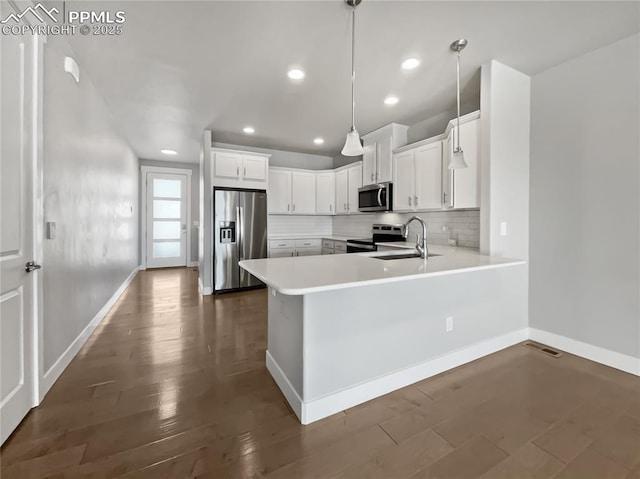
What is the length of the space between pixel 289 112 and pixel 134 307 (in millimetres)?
3481

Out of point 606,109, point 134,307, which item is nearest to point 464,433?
point 606,109

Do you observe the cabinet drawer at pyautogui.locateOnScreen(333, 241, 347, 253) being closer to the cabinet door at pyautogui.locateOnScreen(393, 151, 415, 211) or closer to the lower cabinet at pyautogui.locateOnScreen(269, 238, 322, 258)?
the lower cabinet at pyautogui.locateOnScreen(269, 238, 322, 258)

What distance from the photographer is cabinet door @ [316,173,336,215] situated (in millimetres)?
5625

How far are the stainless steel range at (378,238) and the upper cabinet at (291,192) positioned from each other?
142cm

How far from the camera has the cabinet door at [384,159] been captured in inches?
162

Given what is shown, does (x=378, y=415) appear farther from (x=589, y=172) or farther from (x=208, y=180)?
(x=208, y=180)

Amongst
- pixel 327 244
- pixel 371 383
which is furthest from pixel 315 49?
pixel 327 244

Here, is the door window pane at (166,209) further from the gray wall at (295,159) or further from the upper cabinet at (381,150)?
the upper cabinet at (381,150)

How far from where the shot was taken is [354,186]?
501 cm

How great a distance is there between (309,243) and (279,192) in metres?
1.16

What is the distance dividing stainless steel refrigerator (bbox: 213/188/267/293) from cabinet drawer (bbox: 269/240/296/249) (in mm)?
327

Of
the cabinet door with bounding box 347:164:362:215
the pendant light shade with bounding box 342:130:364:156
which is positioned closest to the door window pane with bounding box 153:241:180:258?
the cabinet door with bounding box 347:164:362:215

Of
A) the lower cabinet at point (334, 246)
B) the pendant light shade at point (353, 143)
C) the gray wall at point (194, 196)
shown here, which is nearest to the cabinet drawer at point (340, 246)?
the lower cabinet at point (334, 246)

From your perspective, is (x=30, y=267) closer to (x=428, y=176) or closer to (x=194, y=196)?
Answer: (x=428, y=176)
